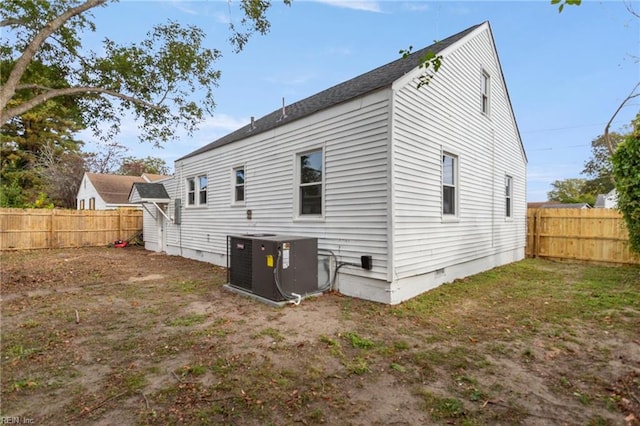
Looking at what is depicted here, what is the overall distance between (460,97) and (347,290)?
539 centimetres

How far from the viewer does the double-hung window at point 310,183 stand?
267 inches

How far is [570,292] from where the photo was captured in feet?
20.8

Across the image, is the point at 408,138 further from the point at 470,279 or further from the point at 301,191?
the point at 470,279

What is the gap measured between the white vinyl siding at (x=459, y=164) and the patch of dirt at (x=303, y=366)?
4.81ft

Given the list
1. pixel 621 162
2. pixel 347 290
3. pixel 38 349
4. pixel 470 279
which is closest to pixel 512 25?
pixel 621 162

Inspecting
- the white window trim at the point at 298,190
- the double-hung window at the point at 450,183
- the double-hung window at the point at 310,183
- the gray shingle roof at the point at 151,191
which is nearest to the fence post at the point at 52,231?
the gray shingle roof at the point at 151,191

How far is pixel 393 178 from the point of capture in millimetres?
5359

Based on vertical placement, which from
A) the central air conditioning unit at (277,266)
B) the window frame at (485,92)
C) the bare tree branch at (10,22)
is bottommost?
the central air conditioning unit at (277,266)

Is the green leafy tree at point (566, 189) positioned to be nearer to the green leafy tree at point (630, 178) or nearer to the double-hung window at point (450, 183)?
the green leafy tree at point (630, 178)

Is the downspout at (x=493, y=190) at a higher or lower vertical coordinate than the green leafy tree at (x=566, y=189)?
lower

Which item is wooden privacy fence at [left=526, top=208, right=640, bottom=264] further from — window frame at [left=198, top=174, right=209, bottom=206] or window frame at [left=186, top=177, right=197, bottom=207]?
window frame at [left=186, top=177, right=197, bottom=207]

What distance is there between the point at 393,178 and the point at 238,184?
5486 millimetres

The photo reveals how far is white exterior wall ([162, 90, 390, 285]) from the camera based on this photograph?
5.57m

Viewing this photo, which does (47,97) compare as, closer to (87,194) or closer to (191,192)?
(191,192)
